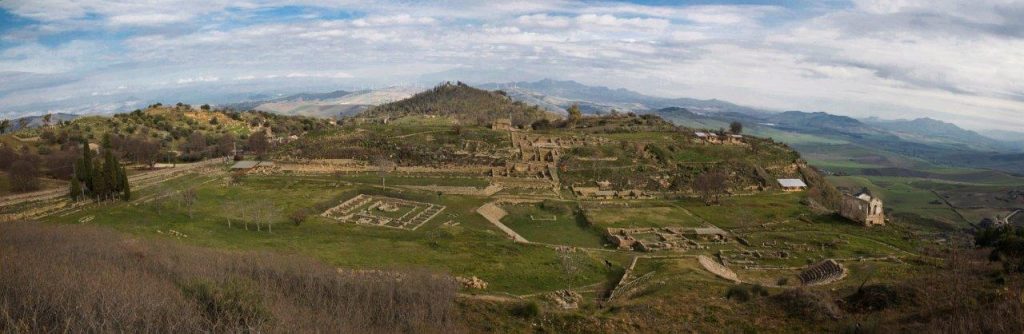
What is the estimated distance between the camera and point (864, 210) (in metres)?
51.8

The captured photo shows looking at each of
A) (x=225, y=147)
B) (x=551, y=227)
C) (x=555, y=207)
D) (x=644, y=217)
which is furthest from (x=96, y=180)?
(x=644, y=217)

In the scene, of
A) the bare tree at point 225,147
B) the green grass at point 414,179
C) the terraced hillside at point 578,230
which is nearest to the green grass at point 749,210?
the terraced hillside at point 578,230

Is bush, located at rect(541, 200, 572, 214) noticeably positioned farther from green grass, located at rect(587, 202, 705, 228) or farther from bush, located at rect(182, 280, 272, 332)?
bush, located at rect(182, 280, 272, 332)

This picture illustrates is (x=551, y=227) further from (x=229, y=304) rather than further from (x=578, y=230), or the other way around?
(x=229, y=304)

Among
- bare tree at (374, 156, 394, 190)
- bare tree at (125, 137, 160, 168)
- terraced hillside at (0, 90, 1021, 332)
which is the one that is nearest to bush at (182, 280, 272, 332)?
terraced hillside at (0, 90, 1021, 332)

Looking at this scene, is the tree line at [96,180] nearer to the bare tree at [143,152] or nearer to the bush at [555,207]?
the bare tree at [143,152]

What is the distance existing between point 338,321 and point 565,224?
3226cm

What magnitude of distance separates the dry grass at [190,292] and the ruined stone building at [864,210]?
148 ft

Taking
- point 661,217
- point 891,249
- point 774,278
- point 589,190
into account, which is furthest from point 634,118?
point 774,278

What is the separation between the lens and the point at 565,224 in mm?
50000

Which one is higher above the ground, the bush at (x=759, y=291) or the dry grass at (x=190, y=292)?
the dry grass at (x=190, y=292)

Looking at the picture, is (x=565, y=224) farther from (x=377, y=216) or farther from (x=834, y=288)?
(x=834, y=288)

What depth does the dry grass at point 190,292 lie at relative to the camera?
16.8 metres

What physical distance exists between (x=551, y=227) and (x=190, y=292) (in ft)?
108
